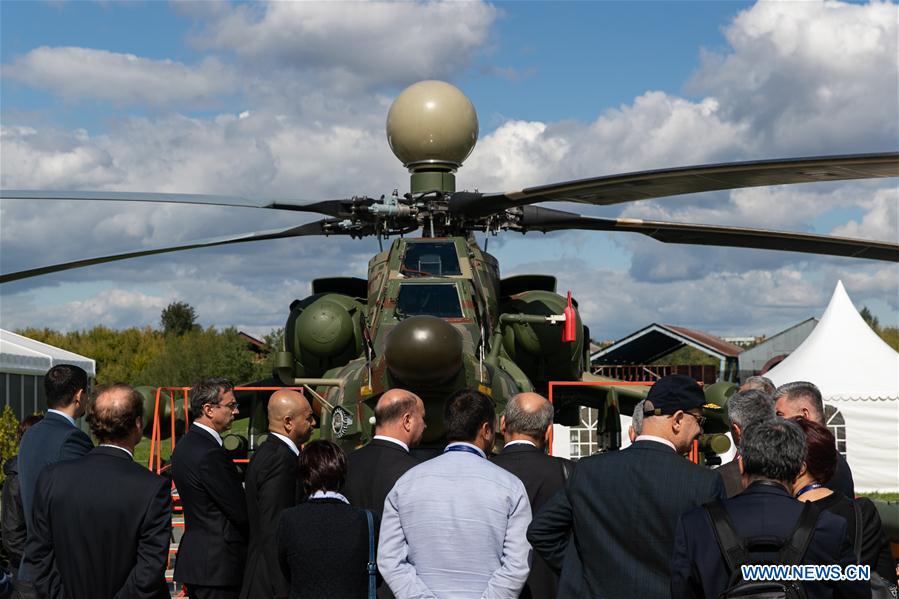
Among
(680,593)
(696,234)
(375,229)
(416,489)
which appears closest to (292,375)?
(375,229)

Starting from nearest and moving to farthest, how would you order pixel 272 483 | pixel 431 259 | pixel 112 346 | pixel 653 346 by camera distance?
1. pixel 272 483
2. pixel 431 259
3. pixel 653 346
4. pixel 112 346

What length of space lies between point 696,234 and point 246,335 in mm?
42452

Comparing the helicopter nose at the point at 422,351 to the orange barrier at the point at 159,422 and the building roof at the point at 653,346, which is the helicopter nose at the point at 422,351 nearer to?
the orange barrier at the point at 159,422

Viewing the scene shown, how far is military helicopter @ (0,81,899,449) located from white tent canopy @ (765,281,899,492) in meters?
9.64

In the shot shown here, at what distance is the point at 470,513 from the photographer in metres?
3.96

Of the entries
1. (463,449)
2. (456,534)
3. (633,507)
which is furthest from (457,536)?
→ (633,507)

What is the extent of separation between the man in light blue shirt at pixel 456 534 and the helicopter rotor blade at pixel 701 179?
13.1 ft

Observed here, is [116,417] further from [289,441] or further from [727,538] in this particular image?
[727,538]

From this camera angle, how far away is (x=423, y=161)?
11320mm

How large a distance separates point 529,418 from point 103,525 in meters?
1.94

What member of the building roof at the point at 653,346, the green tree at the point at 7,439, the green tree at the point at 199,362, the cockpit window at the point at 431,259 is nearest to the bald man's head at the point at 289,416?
the cockpit window at the point at 431,259

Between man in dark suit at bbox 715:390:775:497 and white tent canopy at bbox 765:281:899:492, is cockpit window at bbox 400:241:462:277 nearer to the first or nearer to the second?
man in dark suit at bbox 715:390:775:497

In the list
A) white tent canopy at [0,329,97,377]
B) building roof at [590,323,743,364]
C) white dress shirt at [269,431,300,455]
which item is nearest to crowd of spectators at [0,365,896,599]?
white dress shirt at [269,431,300,455]

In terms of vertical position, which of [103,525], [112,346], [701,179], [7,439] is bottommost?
[112,346]
